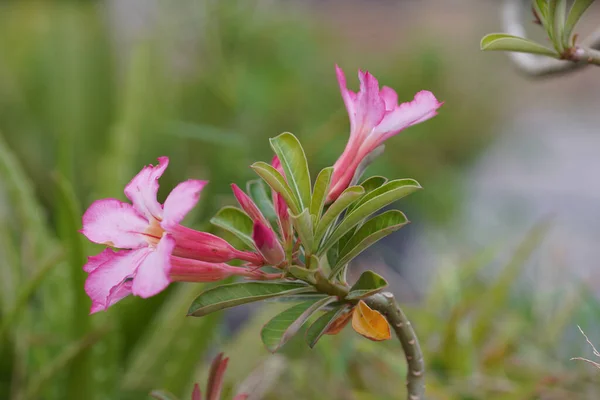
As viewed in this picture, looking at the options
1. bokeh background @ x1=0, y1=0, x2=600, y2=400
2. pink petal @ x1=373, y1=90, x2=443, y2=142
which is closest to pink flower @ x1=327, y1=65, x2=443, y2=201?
pink petal @ x1=373, y1=90, x2=443, y2=142

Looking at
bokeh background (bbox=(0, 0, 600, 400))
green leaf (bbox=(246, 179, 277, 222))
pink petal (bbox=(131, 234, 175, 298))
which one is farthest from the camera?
bokeh background (bbox=(0, 0, 600, 400))

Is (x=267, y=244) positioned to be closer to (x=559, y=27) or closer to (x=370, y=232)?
(x=370, y=232)

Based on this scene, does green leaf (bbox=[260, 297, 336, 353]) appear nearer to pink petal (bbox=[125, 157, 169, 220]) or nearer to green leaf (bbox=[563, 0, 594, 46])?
pink petal (bbox=[125, 157, 169, 220])

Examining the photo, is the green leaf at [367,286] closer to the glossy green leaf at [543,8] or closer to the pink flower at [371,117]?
the pink flower at [371,117]

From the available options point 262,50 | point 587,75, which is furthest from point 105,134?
point 587,75

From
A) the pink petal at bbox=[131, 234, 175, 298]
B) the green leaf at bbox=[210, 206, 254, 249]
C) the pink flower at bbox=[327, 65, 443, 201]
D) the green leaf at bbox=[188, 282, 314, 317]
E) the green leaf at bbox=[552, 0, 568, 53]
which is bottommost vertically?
the green leaf at bbox=[188, 282, 314, 317]

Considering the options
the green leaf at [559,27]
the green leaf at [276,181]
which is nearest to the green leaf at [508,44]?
the green leaf at [559,27]

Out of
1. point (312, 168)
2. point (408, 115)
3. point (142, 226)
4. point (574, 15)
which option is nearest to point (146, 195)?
point (142, 226)
